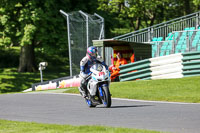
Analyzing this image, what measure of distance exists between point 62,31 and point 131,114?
84.4 ft

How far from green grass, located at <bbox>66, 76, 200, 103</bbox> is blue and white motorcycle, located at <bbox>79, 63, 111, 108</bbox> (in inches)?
104

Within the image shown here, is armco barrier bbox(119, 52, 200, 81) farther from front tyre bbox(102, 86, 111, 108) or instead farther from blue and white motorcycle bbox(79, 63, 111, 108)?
front tyre bbox(102, 86, 111, 108)

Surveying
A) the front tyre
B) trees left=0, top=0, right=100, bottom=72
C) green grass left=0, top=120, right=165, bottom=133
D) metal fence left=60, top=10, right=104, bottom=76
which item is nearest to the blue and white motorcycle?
the front tyre

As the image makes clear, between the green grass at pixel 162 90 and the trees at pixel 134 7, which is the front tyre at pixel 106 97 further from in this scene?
the trees at pixel 134 7

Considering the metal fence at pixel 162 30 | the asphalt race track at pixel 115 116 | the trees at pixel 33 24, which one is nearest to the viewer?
the asphalt race track at pixel 115 116

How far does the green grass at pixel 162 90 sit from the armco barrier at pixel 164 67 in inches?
49.6

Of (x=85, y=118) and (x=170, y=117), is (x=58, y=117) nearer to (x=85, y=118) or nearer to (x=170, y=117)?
(x=85, y=118)

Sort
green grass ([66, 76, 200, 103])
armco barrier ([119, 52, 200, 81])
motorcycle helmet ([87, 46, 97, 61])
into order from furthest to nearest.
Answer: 1. armco barrier ([119, 52, 200, 81])
2. green grass ([66, 76, 200, 103])
3. motorcycle helmet ([87, 46, 97, 61])

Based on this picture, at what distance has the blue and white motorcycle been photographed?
11.5 metres

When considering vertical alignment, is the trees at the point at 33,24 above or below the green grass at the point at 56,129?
above

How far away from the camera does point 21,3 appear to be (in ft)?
111

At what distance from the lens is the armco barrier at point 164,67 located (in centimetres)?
1978

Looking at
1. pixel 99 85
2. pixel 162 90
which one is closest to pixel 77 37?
pixel 162 90

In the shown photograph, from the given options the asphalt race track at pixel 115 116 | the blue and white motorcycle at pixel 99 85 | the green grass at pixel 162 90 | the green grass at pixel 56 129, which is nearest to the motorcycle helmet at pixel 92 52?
the blue and white motorcycle at pixel 99 85
